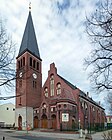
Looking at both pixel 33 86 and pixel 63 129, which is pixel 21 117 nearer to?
pixel 33 86

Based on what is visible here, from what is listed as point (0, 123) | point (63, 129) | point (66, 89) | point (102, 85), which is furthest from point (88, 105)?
point (102, 85)

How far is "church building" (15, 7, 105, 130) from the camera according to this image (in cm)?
5512

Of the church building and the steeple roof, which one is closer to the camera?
the church building

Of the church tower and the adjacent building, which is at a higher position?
the church tower

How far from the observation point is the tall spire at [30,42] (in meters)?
67.2

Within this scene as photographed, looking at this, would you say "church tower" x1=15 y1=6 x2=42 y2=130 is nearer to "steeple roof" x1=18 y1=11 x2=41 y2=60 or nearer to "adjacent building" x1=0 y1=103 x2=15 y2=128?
"steeple roof" x1=18 y1=11 x2=41 y2=60

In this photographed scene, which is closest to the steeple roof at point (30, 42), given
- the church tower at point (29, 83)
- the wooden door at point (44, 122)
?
the church tower at point (29, 83)

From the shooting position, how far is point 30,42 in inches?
2697

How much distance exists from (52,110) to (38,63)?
1769 cm

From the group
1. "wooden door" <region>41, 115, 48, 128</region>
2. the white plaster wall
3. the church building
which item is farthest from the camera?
the white plaster wall

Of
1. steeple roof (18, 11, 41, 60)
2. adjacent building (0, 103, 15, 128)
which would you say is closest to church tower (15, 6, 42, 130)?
steeple roof (18, 11, 41, 60)

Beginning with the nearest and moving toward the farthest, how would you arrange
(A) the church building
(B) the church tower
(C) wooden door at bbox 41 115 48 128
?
(A) the church building → (C) wooden door at bbox 41 115 48 128 → (B) the church tower

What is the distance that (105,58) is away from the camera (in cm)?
1452

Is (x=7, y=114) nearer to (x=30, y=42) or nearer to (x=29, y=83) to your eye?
(x=30, y=42)
